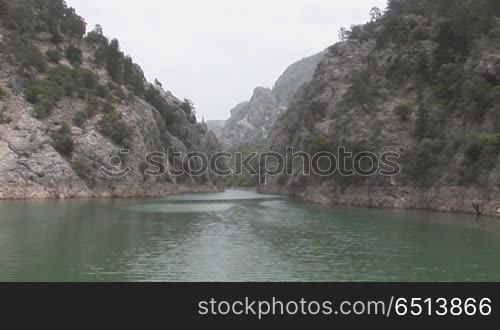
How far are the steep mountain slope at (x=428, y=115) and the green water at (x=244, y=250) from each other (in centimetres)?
1353

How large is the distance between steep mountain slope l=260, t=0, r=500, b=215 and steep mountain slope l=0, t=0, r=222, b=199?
4811cm

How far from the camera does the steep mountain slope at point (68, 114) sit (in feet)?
330

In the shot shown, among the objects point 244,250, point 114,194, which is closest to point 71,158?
point 114,194

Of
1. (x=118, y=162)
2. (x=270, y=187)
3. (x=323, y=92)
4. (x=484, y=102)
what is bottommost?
(x=270, y=187)

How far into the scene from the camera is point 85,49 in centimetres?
15325

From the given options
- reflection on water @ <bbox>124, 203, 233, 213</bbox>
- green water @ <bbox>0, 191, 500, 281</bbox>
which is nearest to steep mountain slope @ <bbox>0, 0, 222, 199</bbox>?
reflection on water @ <bbox>124, 203, 233, 213</bbox>

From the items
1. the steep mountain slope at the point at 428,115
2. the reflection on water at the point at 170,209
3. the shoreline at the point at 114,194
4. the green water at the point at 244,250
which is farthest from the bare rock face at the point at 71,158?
the steep mountain slope at the point at 428,115

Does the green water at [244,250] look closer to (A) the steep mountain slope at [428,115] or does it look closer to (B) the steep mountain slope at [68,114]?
(A) the steep mountain slope at [428,115]

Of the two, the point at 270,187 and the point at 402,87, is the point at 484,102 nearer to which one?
the point at 402,87

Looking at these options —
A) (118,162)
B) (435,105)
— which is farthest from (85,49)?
(435,105)

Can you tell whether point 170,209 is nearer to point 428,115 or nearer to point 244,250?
point 244,250

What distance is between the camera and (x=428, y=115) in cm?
8188

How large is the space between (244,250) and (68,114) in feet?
306

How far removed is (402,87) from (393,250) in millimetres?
67675
